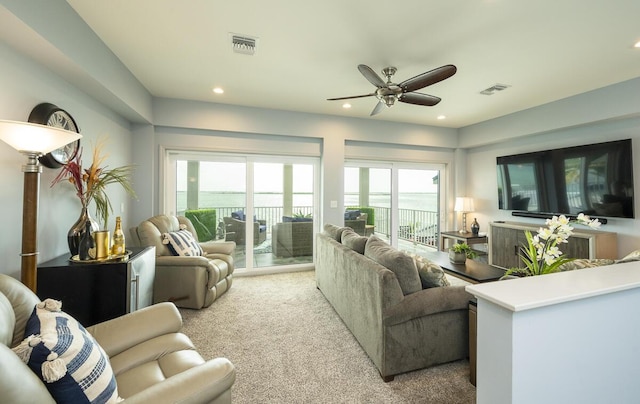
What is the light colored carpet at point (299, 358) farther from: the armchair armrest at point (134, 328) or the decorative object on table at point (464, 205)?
the decorative object on table at point (464, 205)

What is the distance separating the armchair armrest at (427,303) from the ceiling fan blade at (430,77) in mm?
1751

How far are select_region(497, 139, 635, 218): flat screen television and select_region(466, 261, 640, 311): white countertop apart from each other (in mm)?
3020

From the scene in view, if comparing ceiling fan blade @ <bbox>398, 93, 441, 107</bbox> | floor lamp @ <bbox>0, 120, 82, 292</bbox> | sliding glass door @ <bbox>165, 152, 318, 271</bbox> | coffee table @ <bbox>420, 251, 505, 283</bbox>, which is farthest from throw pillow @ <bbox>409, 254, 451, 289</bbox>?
sliding glass door @ <bbox>165, 152, 318, 271</bbox>

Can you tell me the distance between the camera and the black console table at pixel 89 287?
6.41 ft

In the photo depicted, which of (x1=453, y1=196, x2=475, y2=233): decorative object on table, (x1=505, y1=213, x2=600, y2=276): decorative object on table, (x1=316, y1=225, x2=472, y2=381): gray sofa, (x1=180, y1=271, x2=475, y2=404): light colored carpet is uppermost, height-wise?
(x1=453, y1=196, x2=475, y2=233): decorative object on table

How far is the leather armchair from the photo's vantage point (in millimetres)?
783

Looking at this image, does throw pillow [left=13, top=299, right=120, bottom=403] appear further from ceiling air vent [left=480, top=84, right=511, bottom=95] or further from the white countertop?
→ ceiling air vent [left=480, top=84, right=511, bottom=95]

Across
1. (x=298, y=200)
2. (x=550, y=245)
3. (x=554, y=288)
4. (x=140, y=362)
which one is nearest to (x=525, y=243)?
(x=550, y=245)

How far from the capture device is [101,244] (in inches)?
84.5

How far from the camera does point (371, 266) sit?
2.10m

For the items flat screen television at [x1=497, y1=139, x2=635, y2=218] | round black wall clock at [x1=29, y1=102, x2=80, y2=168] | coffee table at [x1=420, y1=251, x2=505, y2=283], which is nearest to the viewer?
round black wall clock at [x1=29, y1=102, x2=80, y2=168]

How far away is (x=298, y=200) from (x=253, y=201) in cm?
77

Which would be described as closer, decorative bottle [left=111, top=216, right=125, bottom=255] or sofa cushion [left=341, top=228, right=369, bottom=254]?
decorative bottle [left=111, top=216, right=125, bottom=255]

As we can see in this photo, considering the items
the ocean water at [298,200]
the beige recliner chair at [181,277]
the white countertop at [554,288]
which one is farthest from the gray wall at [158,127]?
the white countertop at [554,288]
